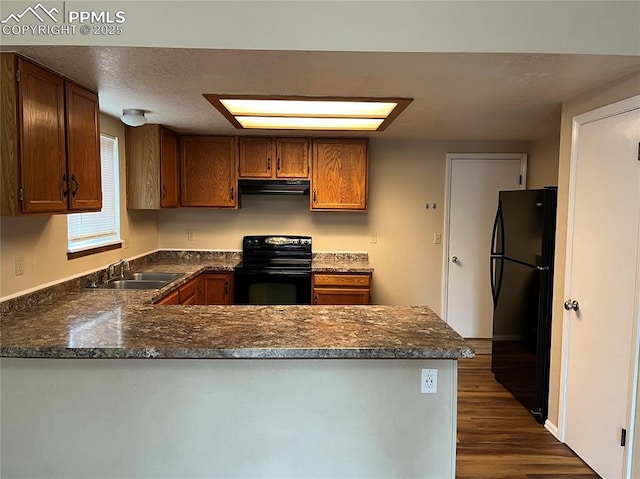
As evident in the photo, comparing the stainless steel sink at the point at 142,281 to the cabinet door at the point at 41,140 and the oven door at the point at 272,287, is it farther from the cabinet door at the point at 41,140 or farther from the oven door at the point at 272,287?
the cabinet door at the point at 41,140

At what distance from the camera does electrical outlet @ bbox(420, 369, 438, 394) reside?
192 cm

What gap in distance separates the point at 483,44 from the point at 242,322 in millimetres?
1686

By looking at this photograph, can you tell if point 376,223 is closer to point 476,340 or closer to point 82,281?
point 476,340

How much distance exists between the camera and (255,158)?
171 inches

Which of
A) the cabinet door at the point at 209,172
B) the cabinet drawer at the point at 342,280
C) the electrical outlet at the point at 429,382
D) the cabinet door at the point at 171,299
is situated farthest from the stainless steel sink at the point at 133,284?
the electrical outlet at the point at 429,382

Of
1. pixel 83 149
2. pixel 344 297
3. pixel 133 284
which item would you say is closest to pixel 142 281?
pixel 133 284

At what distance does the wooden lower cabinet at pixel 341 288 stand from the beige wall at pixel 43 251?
1.80 m

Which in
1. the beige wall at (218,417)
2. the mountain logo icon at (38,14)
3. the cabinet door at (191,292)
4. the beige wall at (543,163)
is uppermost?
the mountain logo icon at (38,14)

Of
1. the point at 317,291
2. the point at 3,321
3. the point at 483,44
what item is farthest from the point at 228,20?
the point at 317,291

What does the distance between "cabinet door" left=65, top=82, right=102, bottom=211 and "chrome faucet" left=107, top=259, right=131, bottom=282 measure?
90cm

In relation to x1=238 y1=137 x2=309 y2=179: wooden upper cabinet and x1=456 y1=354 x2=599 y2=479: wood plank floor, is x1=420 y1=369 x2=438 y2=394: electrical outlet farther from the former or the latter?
x1=238 y1=137 x2=309 y2=179: wooden upper cabinet

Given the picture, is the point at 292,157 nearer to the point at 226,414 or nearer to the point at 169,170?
the point at 169,170

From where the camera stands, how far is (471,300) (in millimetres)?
4727

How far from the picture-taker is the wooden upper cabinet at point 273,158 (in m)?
4.32
